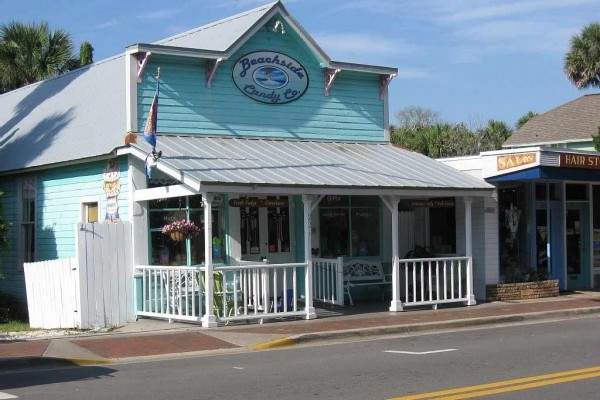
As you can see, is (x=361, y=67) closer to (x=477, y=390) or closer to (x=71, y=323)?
(x=71, y=323)

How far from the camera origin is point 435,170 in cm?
2036

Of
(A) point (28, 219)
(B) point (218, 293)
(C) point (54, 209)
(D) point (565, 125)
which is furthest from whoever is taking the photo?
(D) point (565, 125)

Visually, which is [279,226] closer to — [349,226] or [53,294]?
[349,226]

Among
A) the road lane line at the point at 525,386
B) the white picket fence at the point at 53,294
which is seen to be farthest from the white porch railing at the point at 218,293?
the road lane line at the point at 525,386

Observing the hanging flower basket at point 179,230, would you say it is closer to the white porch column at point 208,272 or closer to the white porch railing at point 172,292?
the white porch railing at point 172,292

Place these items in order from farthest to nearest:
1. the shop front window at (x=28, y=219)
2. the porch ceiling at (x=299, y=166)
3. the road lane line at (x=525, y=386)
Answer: the shop front window at (x=28, y=219), the porch ceiling at (x=299, y=166), the road lane line at (x=525, y=386)

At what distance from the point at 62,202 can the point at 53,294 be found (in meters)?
2.68

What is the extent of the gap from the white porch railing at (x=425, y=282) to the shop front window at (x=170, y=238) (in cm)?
274

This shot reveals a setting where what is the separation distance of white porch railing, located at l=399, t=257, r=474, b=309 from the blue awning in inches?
83.2

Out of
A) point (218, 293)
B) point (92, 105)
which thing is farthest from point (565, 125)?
point (218, 293)

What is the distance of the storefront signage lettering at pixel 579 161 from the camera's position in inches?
810

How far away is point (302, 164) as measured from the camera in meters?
18.5

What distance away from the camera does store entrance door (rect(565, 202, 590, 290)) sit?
23.4 m

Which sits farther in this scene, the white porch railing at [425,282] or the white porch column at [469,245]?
the white porch column at [469,245]
